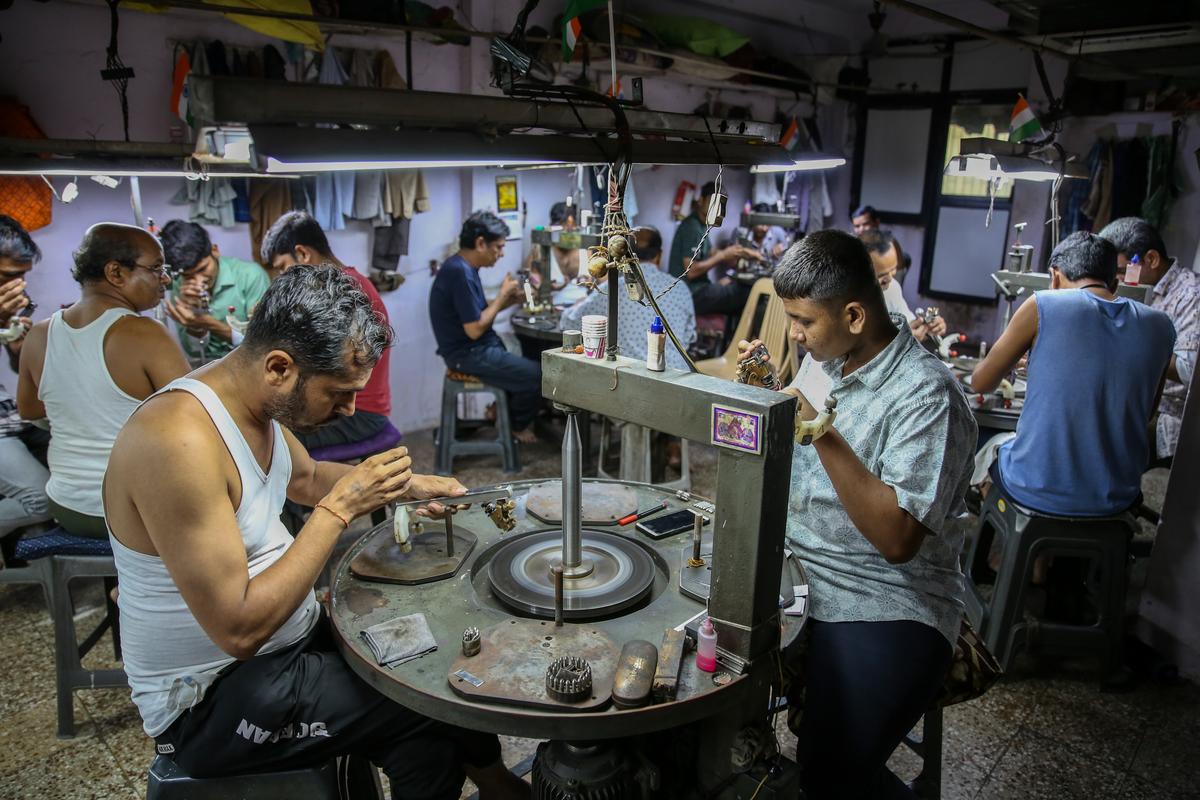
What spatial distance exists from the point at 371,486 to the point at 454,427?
3441 mm

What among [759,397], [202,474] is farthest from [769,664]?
[202,474]

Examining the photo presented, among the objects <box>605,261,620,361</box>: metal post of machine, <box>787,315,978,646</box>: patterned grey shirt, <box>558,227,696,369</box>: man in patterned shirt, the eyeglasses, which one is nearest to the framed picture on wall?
<box>558,227,696,369</box>: man in patterned shirt

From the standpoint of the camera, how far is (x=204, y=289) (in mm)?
4363

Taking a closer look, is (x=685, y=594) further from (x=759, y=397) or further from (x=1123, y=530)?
(x=1123, y=530)

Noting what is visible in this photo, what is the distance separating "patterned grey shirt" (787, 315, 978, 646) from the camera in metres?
2.08

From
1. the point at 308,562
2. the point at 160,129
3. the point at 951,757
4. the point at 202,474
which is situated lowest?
the point at 951,757

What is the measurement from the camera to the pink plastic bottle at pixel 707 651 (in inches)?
70.1

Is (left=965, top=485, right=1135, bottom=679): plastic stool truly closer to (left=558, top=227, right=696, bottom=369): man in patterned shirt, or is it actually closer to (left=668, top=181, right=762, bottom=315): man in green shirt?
(left=558, top=227, right=696, bottom=369): man in patterned shirt

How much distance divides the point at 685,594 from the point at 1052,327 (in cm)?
213

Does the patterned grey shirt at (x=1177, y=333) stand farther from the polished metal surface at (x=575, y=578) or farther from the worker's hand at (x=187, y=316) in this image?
the worker's hand at (x=187, y=316)

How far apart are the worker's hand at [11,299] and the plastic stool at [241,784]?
112 inches

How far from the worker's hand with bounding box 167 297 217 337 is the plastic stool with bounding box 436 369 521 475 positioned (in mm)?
1573

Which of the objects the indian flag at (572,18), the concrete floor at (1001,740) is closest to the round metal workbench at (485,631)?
the concrete floor at (1001,740)

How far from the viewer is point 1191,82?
692 cm
